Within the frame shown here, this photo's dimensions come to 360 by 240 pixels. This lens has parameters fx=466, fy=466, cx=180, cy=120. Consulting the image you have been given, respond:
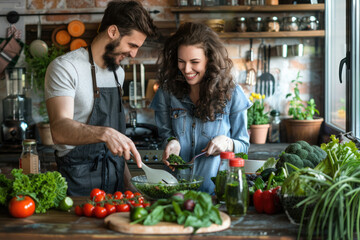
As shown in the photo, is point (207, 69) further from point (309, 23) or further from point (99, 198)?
point (309, 23)

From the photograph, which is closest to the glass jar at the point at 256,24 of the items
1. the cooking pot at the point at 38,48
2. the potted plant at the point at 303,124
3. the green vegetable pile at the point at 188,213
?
the potted plant at the point at 303,124

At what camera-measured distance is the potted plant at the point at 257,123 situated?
172 inches

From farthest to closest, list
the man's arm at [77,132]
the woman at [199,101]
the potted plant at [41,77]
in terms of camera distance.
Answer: the potted plant at [41,77]
the woman at [199,101]
the man's arm at [77,132]

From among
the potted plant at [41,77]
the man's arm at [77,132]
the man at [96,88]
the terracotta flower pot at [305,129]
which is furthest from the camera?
the potted plant at [41,77]

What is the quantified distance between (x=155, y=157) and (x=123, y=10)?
1674 millimetres

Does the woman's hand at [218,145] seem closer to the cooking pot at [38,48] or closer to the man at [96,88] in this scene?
the man at [96,88]

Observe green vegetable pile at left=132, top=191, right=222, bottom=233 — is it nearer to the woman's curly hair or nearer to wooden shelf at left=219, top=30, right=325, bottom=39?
the woman's curly hair

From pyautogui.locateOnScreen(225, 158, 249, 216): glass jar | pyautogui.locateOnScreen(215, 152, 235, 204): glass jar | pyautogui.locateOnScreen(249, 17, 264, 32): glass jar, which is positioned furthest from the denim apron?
pyautogui.locateOnScreen(249, 17, 264, 32): glass jar

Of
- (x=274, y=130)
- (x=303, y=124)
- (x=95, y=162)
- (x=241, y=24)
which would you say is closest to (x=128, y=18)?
(x=95, y=162)

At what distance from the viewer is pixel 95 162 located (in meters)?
2.55

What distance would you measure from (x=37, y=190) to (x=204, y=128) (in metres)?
1.06

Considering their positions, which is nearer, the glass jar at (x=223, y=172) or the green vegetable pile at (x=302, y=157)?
the glass jar at (x=223, y=172)

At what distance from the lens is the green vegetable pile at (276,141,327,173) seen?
223cm

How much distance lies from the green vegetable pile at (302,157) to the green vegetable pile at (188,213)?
0.73 m
